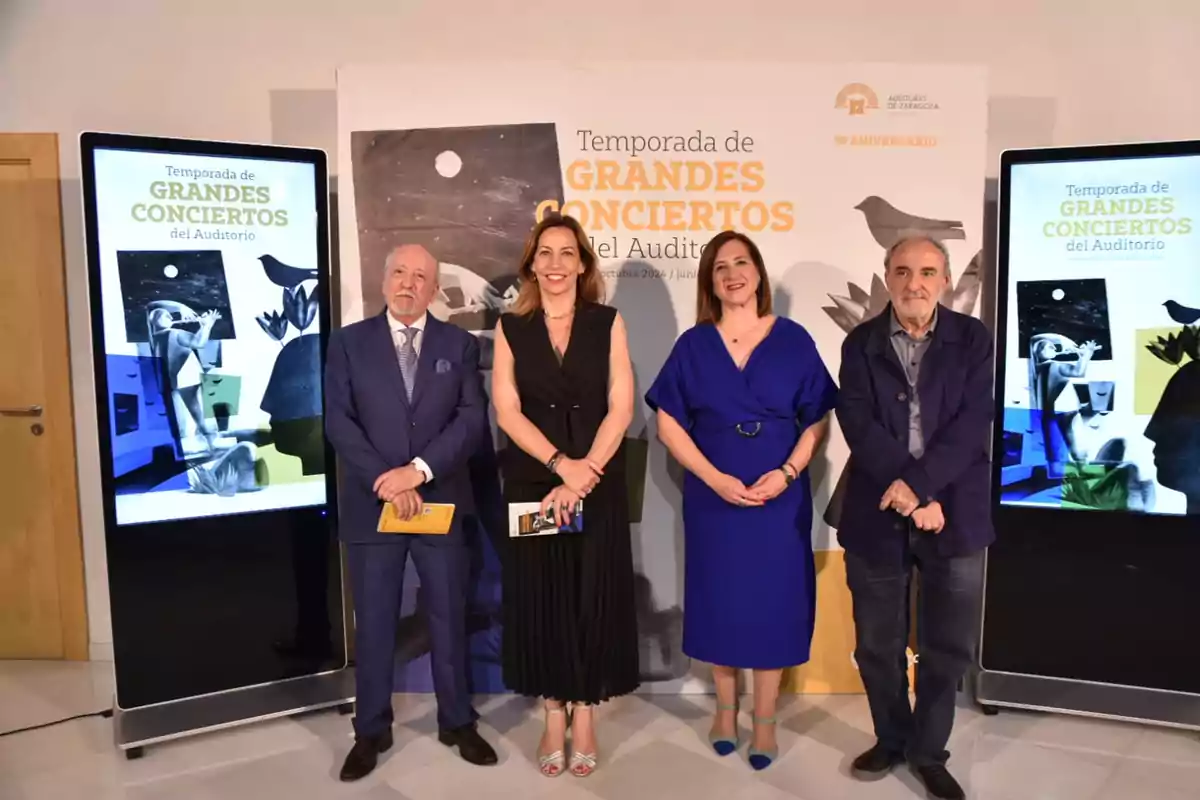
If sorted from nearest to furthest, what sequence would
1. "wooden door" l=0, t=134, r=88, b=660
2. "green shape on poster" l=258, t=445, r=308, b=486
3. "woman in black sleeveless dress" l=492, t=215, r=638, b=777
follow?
"woman in black sleeveless dress" l=492, t=215, r=638, b=777 → "green shape on poster" l=258, t=445, r=308, b=486 → "wooden door" l=0, t=134, r=88, b=660

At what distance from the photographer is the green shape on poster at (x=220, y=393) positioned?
2.85 meters

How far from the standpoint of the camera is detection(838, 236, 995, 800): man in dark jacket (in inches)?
92.2

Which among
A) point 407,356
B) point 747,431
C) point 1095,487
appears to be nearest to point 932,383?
point 747,431

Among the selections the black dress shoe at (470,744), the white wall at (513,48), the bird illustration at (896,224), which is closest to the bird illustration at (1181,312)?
the bird illustration at (896,224)

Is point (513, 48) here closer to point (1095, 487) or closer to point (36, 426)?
point (36, 426)

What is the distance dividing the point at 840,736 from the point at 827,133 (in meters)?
2.16

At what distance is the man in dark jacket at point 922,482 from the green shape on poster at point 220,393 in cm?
205

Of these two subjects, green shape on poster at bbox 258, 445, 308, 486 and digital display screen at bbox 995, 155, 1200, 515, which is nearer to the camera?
digital display screen at bbox 995, 155, 1200, 515

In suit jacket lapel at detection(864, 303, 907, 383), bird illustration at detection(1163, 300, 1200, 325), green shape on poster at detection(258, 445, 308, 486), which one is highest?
bird illustration at detection(1163, 300, 1200, 325)

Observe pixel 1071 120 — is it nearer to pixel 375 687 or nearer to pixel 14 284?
pixel 375 687

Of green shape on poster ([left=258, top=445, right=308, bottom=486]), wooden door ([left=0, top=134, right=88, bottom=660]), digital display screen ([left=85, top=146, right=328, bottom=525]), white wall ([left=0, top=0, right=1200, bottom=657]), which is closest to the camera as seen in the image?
digital display screen ([left=85, top=146, right=328, bottom=525])

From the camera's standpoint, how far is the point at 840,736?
285 cm

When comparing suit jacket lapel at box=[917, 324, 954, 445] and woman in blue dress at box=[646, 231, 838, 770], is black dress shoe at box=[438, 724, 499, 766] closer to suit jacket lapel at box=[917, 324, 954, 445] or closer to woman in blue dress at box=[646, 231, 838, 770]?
woman in blue dress at box=[646, 231, 838, 770]

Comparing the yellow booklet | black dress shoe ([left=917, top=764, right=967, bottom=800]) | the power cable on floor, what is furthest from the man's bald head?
black dress shoe ([left=917, top=764, right=967, bottom=800])
